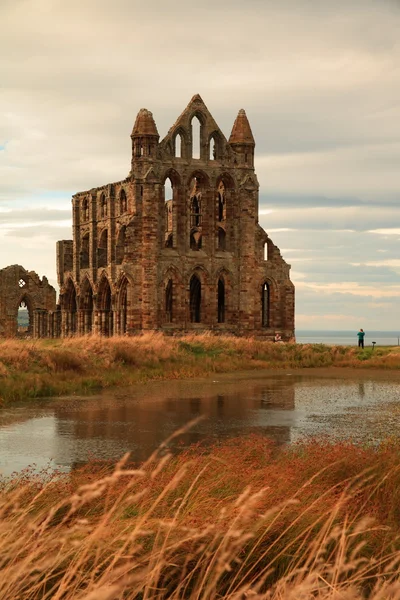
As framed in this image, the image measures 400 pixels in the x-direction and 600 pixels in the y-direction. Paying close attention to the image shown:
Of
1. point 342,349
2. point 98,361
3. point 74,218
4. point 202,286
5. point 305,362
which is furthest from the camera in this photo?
point 74,218

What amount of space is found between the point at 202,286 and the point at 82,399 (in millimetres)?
29304

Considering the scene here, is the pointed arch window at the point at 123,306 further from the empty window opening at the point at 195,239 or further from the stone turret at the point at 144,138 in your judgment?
the stone turret at the point at 144,138

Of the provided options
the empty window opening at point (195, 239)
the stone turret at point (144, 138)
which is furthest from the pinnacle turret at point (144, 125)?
the empty window opening at point (195, 239)

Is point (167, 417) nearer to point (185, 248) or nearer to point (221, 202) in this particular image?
point (185, 248)

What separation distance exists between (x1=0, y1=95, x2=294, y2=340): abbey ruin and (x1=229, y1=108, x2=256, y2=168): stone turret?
67mm

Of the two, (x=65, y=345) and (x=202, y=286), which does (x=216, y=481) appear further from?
(x=202, y=286)

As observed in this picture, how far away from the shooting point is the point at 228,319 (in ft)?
176

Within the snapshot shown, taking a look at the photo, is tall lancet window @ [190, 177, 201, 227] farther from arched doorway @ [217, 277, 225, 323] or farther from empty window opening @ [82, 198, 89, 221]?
empty window opening @ [82, 198, 89, 221]

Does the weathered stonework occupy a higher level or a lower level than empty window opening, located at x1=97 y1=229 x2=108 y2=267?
lower

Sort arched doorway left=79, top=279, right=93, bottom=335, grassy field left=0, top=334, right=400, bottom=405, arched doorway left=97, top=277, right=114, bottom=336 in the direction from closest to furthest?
grassy field left=0, top=334, right=400, bottom=405
arched doorway left=97, top=277, right=114, bottom=336
arched doorway left=79, top=279, right=93, bottom=335

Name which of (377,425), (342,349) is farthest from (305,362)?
(377,425)

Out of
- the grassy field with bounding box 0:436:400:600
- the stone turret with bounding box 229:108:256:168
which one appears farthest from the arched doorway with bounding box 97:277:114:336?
the grassy field with bounding box 0:436:400:600

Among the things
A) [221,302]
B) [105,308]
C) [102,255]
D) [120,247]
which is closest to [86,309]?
[105,308]

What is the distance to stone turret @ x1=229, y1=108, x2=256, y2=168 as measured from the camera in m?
54.3
